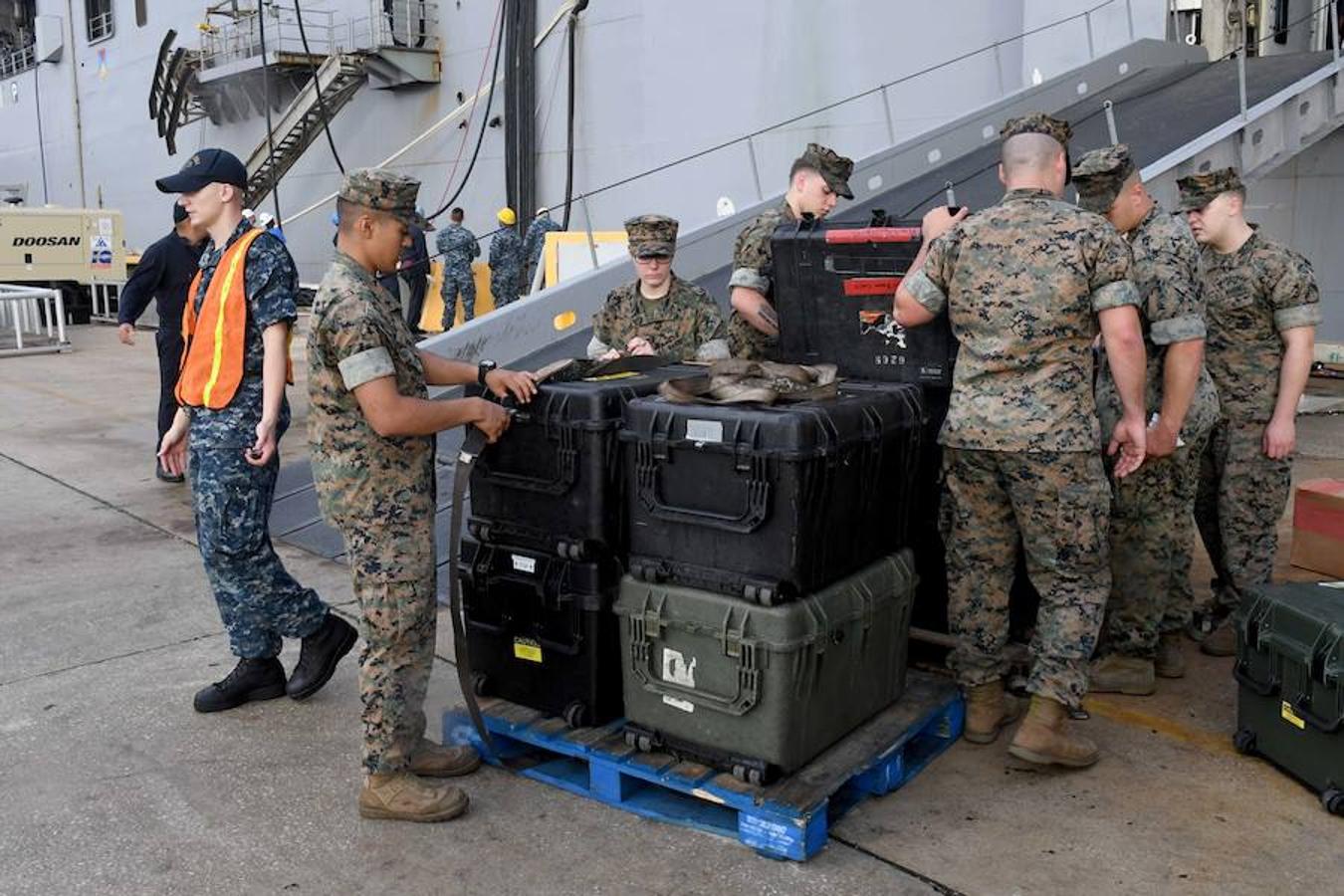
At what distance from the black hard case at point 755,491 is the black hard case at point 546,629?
0.22 m

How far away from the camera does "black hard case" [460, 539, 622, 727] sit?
133 inches

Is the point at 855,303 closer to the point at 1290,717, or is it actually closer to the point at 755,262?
the point at 755,262

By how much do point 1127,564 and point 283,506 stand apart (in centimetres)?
479

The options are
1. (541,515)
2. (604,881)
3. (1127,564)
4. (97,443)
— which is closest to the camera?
(604,881)

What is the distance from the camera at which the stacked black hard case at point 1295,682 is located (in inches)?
125

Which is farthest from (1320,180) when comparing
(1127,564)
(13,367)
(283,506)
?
(13,367)

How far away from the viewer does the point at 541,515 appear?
3.45m

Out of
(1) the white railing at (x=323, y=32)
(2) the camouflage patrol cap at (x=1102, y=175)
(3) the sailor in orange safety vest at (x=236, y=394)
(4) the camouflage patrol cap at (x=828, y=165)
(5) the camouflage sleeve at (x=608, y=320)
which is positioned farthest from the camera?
(1) the white railing at (x=323, y=32)

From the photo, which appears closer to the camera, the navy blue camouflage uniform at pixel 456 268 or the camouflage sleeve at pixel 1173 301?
the camouflage sleeve at pixel 1173 301

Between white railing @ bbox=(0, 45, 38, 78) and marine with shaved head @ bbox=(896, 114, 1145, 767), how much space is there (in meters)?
31.6

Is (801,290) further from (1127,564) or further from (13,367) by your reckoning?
(13,367)

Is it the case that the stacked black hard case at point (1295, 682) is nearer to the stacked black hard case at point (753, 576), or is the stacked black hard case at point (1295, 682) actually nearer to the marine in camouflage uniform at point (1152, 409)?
the marine in camouflage uniform at point (1152, 409)

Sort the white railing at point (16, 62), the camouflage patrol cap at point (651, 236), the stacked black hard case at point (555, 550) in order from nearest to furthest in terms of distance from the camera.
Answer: the stacked black hard case at point (555, 550)
the camouflage patrol cap at point (651, 236)
the white railing at point (16, 62)

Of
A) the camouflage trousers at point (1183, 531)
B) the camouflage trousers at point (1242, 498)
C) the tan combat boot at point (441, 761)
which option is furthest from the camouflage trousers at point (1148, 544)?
the tan combat boot at point (441, 761)
